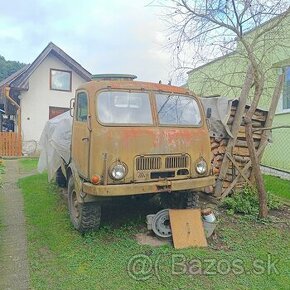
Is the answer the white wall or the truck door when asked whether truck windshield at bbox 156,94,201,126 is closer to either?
the truck door

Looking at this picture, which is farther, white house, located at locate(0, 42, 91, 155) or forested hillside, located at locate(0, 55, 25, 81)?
forested hillside, located at locate(0, 55, 25, 81)

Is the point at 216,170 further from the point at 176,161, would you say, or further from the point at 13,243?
the point at 13,243

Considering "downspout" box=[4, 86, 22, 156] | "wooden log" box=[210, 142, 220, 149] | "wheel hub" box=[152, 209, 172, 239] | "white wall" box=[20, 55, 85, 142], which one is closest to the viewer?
"wheel hub" box=[152, 209, 172, 239]

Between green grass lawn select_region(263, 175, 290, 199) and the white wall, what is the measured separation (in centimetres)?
1234

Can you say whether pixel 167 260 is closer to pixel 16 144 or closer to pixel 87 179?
pixel 87 179

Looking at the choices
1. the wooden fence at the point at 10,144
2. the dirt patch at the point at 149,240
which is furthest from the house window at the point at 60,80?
the dirt patch at the point at 149,240

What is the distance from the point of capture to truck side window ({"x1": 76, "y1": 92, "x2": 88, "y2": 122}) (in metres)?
5.32

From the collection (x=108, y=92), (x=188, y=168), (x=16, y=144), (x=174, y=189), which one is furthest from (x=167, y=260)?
(x=16, y=144)

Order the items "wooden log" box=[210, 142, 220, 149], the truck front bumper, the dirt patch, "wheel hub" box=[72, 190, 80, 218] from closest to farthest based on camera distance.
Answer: the truck front bumper
the dirt patch
"wheel hub" box=[72, 190, 80, 218]
"wooden log" box=[210, 142, 220, 149]

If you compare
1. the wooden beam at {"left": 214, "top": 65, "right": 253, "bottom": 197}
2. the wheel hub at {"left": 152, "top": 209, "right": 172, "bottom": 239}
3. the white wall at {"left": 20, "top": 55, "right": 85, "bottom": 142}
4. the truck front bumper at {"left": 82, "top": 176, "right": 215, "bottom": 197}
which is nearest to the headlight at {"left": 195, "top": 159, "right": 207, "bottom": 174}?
the truck front bumper at {"left": 82, "top": 176, "right": 215, "bottom": 197}

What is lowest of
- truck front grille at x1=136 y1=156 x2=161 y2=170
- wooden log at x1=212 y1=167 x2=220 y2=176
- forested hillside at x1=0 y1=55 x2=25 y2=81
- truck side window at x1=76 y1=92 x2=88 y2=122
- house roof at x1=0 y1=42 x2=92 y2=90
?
wooden log at x1=212 y1=167 x2=220 y2=176

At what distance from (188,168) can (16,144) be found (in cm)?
1351

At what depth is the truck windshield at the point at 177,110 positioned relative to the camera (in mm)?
5395

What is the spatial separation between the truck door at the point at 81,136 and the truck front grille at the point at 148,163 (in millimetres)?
740
